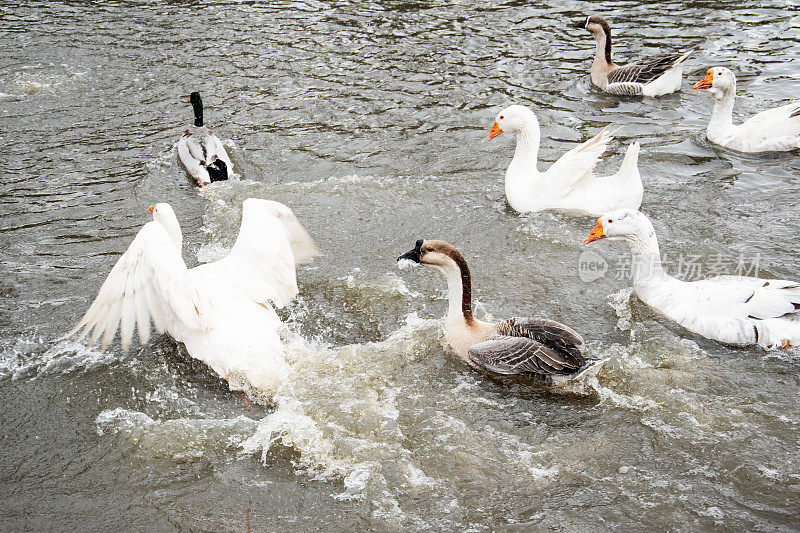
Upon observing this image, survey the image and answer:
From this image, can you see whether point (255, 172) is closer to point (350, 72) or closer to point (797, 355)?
point (350, 72)

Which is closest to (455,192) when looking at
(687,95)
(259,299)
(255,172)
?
(255,172)

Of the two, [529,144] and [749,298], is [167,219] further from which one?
[749,298]

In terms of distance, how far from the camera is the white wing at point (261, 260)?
19.4ft

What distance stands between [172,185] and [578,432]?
600 centimetres

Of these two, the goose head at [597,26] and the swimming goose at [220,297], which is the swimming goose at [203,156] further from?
the goose head at [597,26]

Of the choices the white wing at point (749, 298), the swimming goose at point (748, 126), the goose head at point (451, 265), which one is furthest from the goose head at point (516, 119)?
the goose head at point (451, 265)

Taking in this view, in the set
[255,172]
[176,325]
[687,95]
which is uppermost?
[687,95]

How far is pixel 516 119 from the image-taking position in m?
8.15

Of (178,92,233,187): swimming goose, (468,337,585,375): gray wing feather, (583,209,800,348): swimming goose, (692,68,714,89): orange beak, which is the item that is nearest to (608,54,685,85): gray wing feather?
(692,68,714,89): orange beak

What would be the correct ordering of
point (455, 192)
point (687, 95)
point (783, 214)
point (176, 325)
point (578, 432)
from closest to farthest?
point (578, 432)
point (176, 325)
point (783, 214)
point (455, 192)
point (687, 95)

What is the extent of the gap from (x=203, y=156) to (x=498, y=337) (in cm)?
483

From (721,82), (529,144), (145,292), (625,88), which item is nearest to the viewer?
(145,292)

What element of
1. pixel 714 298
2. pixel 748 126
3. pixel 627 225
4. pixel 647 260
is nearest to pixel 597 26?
pixel 748 126

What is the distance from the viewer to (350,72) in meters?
11.4
